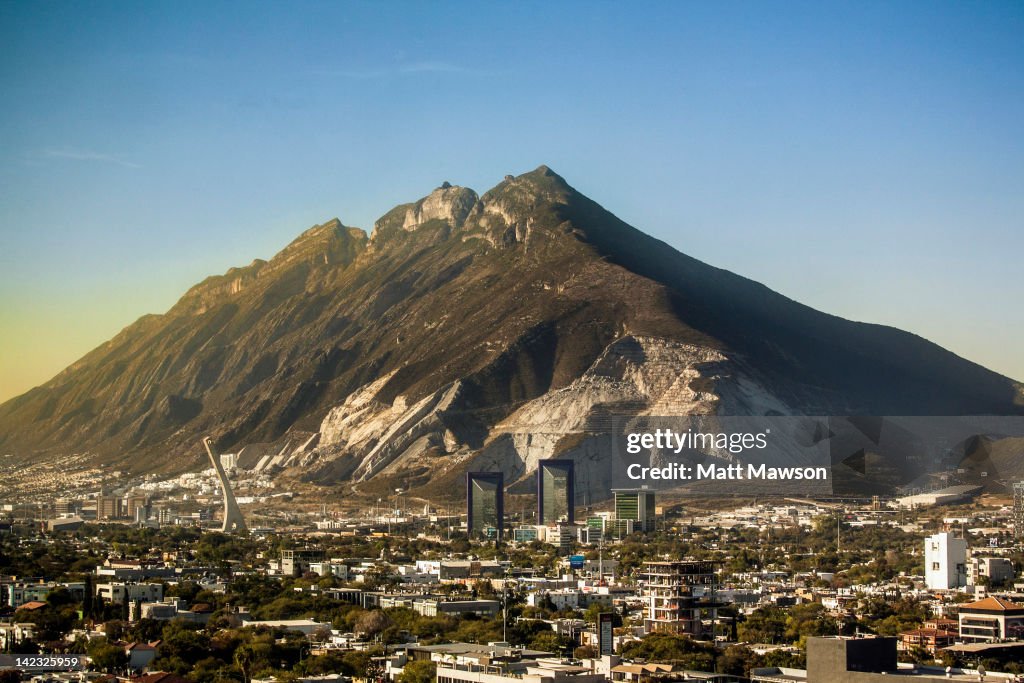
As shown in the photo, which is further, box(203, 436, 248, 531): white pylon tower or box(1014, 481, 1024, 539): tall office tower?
box(203, 436, 248, 531): white pylon tower

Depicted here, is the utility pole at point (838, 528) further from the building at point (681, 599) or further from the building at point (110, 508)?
the building at point (110, 508)

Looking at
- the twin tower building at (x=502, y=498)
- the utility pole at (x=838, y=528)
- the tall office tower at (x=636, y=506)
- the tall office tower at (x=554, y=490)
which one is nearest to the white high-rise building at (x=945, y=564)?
the utility pole at (x=838, y=528)

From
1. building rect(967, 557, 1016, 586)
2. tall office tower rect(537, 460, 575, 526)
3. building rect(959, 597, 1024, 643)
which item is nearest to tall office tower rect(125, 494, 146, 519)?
tall office tower rect(537, 460, 575, 526)

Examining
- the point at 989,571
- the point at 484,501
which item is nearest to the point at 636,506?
the point at 484,501

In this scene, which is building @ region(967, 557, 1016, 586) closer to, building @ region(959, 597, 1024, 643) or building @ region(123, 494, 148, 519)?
building @ region(959, 597, 1024, 643)

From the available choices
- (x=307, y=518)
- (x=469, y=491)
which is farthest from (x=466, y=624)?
(x=307, y=518)

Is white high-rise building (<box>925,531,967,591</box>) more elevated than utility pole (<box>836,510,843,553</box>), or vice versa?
utility pole (<box>836,510,843,553</box>)

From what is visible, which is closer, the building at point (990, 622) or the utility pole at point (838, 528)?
the building at point (990, 622)
